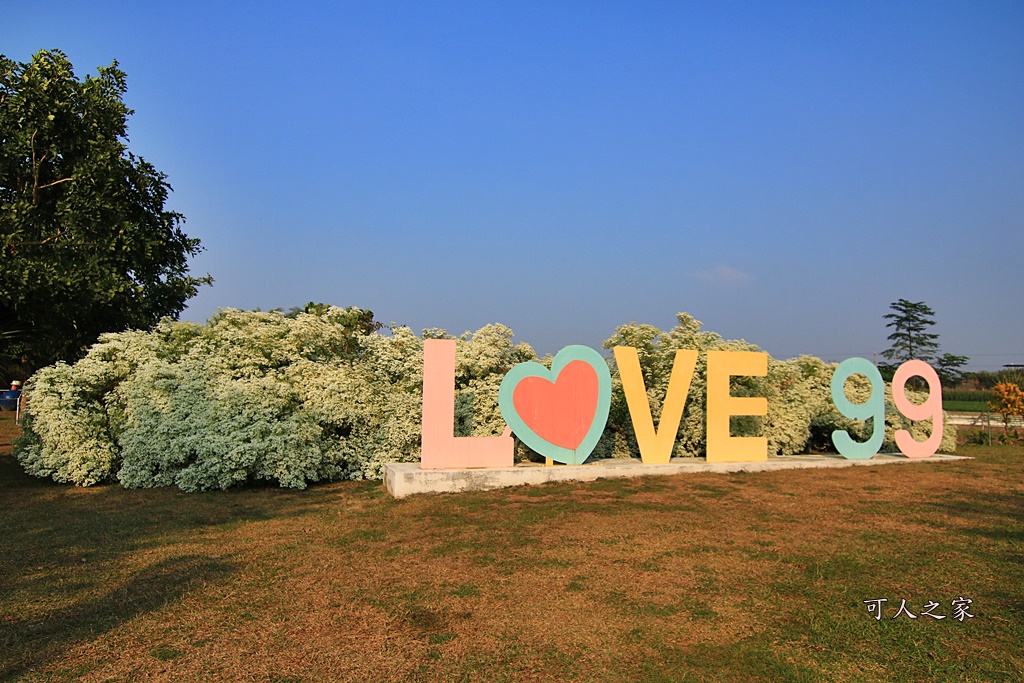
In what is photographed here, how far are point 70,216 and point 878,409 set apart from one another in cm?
1497

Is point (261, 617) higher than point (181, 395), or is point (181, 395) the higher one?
point (181, 395)

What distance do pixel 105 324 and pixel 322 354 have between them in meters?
4.58

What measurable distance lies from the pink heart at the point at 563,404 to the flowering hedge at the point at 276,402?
4.33 ft

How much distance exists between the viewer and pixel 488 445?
34.7ft

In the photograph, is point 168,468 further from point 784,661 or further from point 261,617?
point 784,661

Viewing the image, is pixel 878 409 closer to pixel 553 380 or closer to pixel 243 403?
pixel 553 380

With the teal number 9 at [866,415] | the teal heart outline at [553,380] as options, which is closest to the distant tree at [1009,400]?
the teal number 9 at [866,415]

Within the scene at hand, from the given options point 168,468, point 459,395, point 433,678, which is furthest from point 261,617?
point 459,395

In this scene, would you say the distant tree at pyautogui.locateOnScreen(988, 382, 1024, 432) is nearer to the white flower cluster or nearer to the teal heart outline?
the teal heart outline

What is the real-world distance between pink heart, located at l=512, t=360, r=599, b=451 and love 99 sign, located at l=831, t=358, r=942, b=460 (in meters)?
4.71

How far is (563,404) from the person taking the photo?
11.0 meters

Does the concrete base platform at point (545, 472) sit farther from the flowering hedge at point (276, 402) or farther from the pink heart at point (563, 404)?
the flowering hedge at point (276, 402)

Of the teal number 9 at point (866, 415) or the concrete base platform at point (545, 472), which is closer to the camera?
the concrete base platform at point (545, 472)

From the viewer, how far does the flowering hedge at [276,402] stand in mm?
10562
